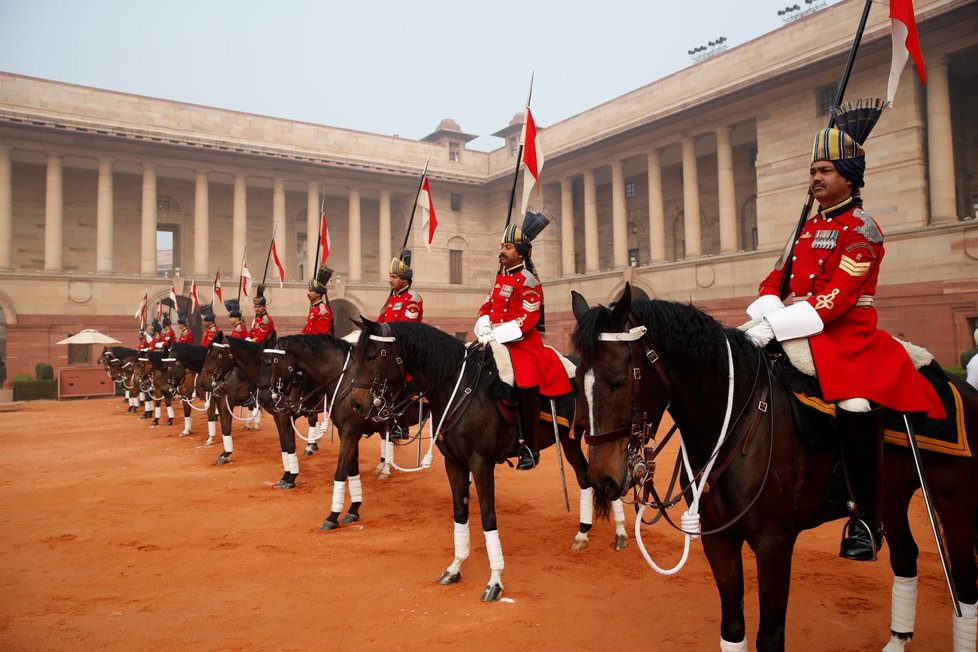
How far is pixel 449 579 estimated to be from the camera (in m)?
5.77

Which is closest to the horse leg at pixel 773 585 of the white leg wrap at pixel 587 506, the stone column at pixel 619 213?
the white leg wrap at pixel 587 506

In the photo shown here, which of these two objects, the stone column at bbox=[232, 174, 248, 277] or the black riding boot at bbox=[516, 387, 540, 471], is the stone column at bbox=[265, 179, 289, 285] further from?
the black riding boot at bbox=[516, 387, 540, 471]

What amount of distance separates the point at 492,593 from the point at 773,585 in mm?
2794

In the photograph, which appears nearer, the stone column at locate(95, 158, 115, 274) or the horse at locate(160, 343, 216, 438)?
the horse at locate(160, 343, 216, 438)

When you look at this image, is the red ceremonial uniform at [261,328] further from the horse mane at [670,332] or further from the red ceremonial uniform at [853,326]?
the red ceremonial uniform at [853,326]

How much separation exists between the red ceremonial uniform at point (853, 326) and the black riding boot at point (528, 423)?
309 centimetres

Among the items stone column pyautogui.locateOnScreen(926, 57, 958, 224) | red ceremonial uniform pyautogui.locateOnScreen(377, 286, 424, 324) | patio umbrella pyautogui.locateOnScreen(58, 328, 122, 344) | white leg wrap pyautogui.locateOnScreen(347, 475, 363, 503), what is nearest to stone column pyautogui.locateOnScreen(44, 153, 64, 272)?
patio umbrella pyautogui.locateOnScreen(58, 328, 122, 344)

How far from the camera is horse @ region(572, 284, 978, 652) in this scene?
3.20 m

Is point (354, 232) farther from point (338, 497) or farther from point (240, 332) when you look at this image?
point (338, 497)

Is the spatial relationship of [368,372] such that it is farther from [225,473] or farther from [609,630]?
[225,473]

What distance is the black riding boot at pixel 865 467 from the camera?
3.39 meters

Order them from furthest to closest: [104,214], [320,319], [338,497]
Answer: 1. [104,214]
2. [320,319]
3. [338,497]

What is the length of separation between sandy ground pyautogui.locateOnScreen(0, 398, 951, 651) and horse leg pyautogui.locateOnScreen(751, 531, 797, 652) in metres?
1.43

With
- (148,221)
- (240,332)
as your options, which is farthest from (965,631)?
(148,221)
